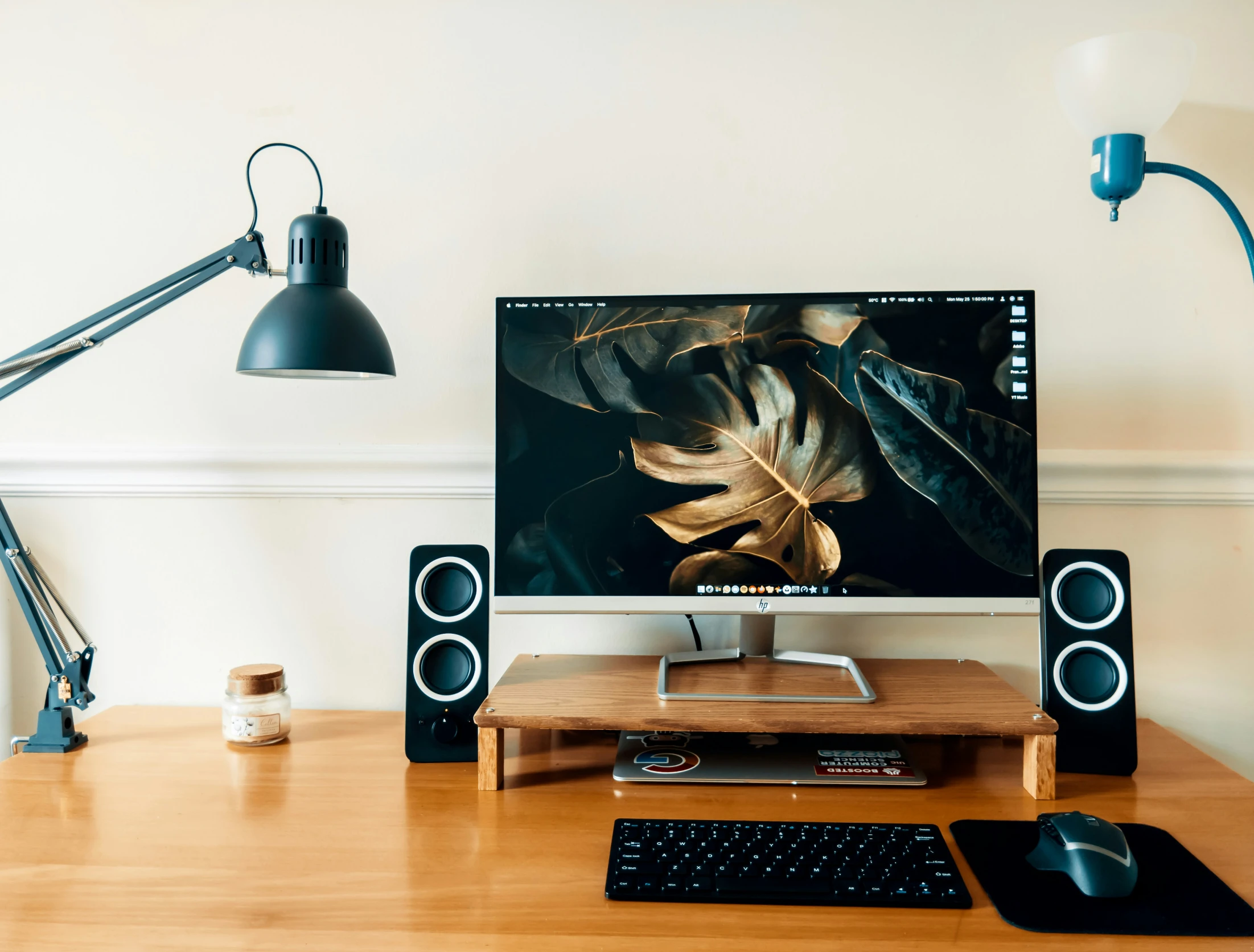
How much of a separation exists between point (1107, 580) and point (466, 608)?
0.75m

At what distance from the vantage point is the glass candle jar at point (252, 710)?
3.51 feet

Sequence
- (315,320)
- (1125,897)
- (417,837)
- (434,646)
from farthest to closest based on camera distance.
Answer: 1. (434,646)
2. (315,320)
3. (417,837)
4. (1125,897)

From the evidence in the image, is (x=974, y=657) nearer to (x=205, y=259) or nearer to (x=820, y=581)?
(x=820, y=581)

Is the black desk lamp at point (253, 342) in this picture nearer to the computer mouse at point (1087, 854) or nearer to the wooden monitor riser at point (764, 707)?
the wooden monitor riser at point (764, 707)

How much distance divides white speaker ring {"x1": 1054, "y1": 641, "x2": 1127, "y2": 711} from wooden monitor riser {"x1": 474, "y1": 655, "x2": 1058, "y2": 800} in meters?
0.04

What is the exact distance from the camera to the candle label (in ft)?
3.51

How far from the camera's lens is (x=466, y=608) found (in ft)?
3.42

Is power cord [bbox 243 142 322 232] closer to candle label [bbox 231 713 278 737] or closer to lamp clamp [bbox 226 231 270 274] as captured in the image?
lamp clamp [bbox 226 231 270 274]

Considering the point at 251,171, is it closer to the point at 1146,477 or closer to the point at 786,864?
the point at 786,864

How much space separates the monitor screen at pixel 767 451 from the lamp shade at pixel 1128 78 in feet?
0.75

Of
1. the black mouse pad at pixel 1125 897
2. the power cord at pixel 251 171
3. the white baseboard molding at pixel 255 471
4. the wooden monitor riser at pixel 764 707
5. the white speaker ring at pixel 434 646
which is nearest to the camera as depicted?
the black mouse pad at pixel 1125 897

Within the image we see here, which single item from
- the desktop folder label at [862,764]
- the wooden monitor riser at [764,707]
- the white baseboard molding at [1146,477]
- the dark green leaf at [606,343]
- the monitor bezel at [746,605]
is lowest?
the desktop folder label at [862,764]

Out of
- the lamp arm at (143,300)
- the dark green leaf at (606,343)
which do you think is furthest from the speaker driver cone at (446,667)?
the lamp arm at (143,300)

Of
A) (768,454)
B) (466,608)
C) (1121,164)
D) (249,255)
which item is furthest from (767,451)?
(249,255)
